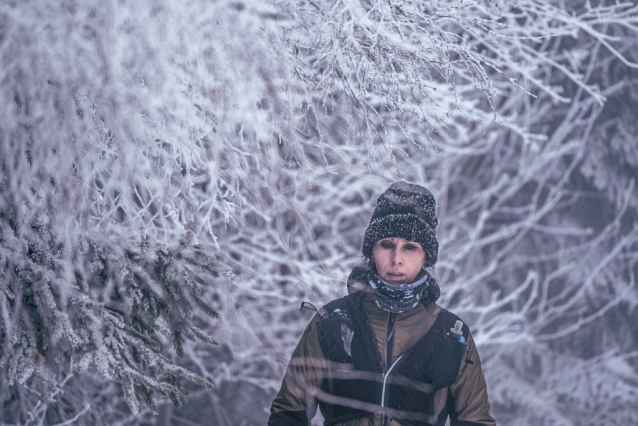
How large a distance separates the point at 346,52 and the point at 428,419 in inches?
58.8

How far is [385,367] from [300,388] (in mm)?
333

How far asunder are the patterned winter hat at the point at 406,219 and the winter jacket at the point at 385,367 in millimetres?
284

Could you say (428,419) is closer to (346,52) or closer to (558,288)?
(346,52)

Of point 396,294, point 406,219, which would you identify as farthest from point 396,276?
point 406,219

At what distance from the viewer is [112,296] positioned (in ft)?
10.1

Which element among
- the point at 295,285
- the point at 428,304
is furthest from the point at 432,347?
the point at 295,285

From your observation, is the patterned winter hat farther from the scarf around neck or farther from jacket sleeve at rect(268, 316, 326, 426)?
jacket sleeve at rect(268, 316, 326, 426)

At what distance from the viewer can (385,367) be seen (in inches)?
107

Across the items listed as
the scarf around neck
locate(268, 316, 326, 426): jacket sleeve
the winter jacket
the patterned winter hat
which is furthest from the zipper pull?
locate(268, 316, 326, 426): jacket sleeve

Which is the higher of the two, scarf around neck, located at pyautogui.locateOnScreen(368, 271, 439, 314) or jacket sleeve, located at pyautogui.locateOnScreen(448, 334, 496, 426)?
scarf around neck, located at pyautogui.locateOnScreen(368, 271, 439, 314)

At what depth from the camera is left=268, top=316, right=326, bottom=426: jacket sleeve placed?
2752 millimetres

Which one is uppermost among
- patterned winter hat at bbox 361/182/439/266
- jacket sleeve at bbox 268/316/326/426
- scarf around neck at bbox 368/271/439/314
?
patterned winter hat at bbox 361/182/439/266

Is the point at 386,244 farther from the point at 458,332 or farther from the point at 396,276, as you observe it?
the point at 458,332

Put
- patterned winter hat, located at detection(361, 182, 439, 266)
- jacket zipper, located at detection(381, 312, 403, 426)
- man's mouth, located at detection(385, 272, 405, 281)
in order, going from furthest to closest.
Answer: patterned winter hat, located at detection(361, 182, 439, 266), man's mouth, located at detection(385, 272, 405, 281), jacket zipper, located at detection(381, 312, 403, 426)
